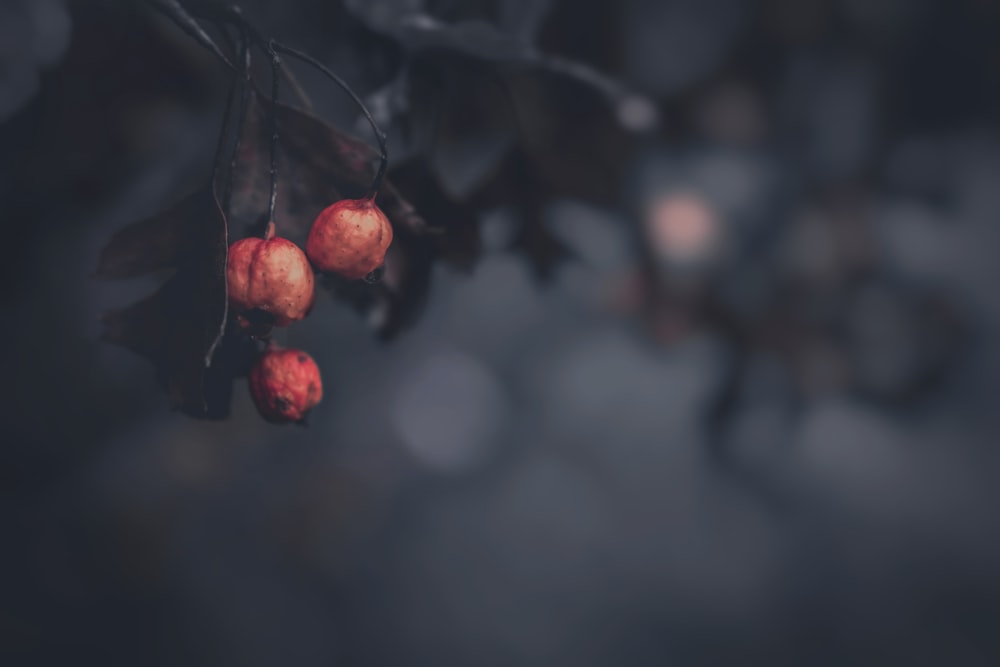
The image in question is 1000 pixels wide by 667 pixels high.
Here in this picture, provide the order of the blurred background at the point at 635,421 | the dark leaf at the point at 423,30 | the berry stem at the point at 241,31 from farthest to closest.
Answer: the blurred background at the point at 635,421, the dark leaf at the point at 423,30, the berry stem at the point at 241,31

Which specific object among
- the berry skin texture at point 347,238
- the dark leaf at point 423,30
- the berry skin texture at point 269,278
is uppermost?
the dark leaf at point 423,30

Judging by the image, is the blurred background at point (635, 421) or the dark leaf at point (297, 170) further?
the blurred background at point (635, 421)

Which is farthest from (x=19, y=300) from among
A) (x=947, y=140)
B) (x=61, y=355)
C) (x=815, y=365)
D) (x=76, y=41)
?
(x=947, y=140)

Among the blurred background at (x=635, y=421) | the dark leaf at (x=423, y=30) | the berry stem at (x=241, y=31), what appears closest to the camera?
the berry stem at (x=241, y=31)

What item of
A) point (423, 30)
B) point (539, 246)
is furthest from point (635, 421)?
point (423, 30)

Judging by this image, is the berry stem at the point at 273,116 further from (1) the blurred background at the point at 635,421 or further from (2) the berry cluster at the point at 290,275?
(1) the blurred background at the point at 635,421

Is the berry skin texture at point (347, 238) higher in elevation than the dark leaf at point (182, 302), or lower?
higher

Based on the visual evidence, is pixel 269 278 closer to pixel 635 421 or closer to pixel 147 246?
pixel 147 246

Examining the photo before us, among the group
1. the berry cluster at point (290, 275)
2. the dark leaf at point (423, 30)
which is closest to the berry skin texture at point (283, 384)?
the berry cluster at point (290, 275)
